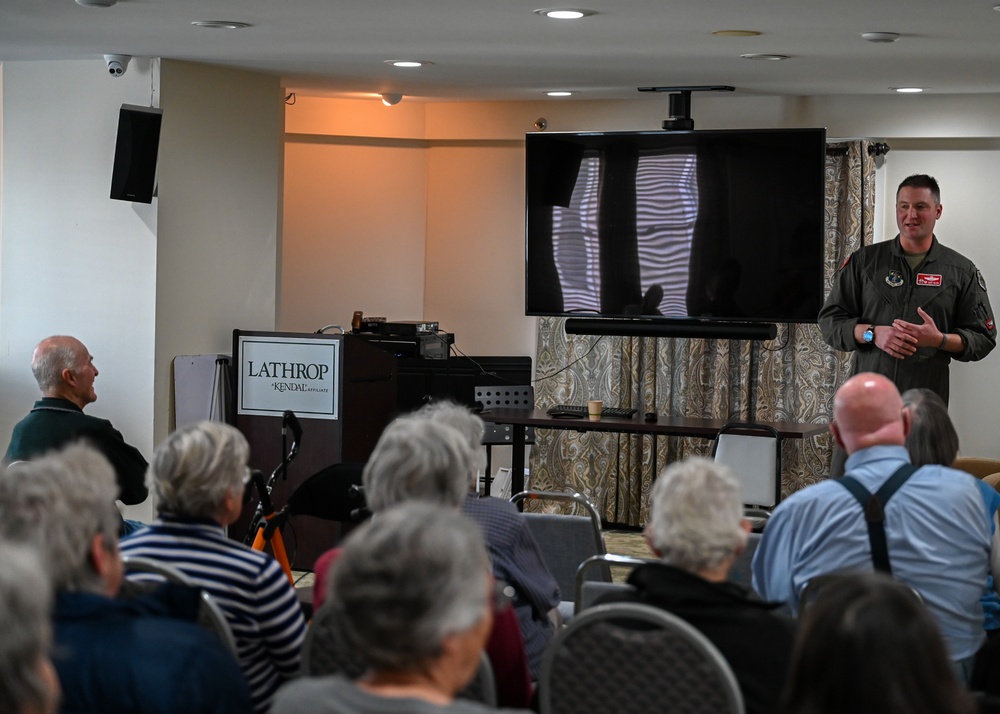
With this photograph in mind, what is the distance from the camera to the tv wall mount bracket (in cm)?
698

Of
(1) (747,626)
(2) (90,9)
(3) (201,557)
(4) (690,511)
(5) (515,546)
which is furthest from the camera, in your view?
(2) (90,9)

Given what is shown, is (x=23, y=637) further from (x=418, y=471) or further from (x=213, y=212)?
(x=213, y=212)

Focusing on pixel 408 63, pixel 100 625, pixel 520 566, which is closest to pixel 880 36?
pixel 408 63

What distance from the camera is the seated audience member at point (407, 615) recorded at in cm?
158

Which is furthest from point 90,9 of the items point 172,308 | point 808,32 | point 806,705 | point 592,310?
point 806,705

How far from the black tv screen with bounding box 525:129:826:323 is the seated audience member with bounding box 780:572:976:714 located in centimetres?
527

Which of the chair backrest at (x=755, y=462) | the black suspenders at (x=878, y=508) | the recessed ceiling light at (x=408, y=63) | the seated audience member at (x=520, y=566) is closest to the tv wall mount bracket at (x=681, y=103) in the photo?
the recessed ceiling light at (x=408, y=63)

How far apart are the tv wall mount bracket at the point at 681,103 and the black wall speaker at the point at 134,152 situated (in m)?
2.79

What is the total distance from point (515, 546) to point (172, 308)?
3550 millimetres

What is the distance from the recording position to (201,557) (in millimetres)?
2510

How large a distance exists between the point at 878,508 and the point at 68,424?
2.71m

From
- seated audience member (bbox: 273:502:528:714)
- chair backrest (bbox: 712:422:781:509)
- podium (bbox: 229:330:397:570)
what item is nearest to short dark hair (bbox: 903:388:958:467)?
seated audience member (bbox: 273:502:528:714)

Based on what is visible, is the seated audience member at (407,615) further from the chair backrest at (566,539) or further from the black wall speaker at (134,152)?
the black wall speaker at (134,152)

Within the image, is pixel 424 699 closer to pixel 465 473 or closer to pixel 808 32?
pixel 465 473
